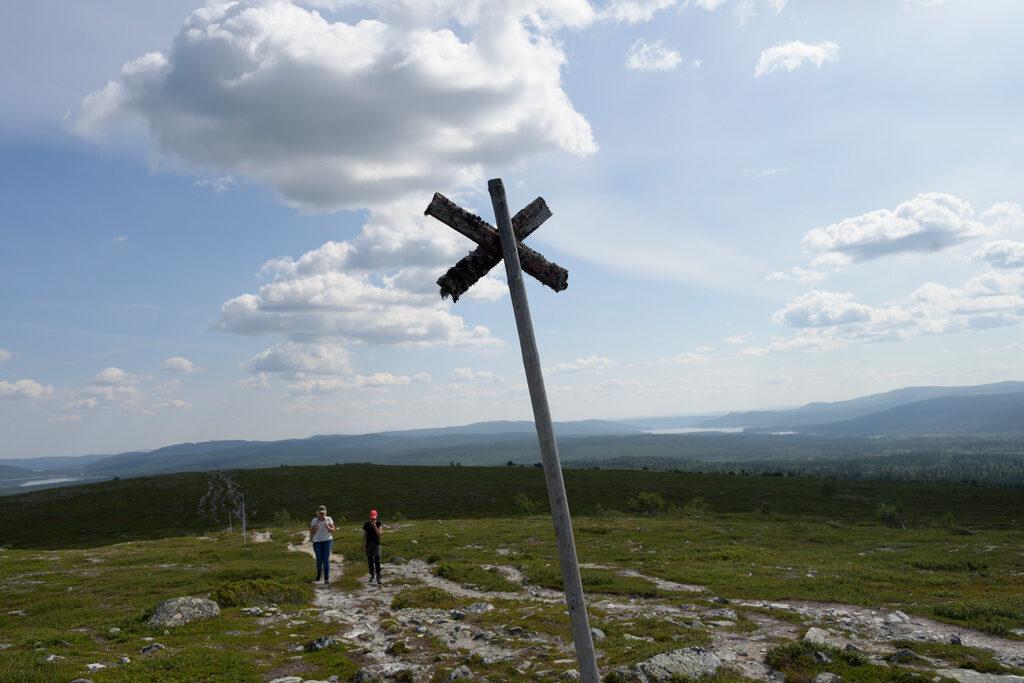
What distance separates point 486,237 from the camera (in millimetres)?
7035

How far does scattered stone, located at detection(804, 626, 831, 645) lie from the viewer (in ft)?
39.5

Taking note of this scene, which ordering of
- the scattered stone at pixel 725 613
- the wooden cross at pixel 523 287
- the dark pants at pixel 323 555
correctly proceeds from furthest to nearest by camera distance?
the dark pants at pixel 323 555 → the scattered stone at pixel 725 613 → the wooden cross at pixel 523 287

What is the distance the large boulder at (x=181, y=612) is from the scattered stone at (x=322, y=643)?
16.6 feet

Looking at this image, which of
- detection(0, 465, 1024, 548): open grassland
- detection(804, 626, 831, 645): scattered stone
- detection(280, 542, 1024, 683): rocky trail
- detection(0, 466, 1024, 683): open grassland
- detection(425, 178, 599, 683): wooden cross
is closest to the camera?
detection(425, 178, 599, 683): wooden cross

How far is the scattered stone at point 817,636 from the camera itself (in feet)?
39.5

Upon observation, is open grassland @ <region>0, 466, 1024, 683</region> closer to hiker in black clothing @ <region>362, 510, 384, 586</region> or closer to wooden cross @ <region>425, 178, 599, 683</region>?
hiker in black clothing @ <region>362, 510, 384, 586</region>

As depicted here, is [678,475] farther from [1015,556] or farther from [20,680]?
[20,680]

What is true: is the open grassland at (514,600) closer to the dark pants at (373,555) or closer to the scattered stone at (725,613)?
the scattered stone at (725,613)

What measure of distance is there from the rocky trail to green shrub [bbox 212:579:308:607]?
0.87 metres

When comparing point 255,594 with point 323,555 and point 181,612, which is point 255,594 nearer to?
point 181,612

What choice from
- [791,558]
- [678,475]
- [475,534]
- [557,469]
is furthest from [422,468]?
[557,469]

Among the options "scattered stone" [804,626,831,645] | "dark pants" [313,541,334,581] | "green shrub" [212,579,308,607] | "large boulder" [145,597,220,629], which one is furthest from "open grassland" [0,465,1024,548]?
"scattered stone" [804,626,831,645]

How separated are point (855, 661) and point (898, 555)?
22.4 m

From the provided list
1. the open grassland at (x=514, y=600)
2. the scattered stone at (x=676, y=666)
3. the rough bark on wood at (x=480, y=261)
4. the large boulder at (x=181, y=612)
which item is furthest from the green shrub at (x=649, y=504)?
the rough bark on wood at (x=480, y=261)
